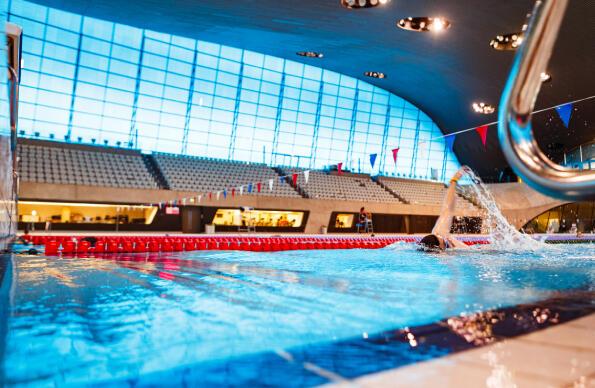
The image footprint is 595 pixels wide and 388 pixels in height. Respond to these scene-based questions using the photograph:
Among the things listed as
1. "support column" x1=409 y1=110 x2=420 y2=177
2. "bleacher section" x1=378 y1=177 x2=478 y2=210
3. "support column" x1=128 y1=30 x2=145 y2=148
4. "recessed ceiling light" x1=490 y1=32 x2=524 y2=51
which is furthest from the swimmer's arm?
"support column" x1=409 y1=110 x2=420 y2=177

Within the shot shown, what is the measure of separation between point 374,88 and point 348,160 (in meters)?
6.92

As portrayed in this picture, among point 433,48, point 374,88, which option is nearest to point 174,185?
point 433,48

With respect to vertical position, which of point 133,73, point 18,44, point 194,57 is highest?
point 194,57

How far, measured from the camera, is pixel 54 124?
28.4 meters

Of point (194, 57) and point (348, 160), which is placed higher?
point (194, 57)

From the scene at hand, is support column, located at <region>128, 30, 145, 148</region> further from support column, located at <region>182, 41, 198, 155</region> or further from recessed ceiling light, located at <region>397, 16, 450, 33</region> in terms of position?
recessed ceiling light, located at <region>397, 16, 450, 33</region>

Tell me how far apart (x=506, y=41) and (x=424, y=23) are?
4.96m

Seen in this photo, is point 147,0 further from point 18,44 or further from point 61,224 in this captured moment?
point 18,44

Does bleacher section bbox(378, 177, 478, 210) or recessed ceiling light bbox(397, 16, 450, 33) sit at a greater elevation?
recessed ceiling light bbox(397, 16, 450, 33)

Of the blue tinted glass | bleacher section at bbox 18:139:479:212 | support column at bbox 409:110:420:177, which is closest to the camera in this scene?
bleacher section at bbox 18:139:479:212

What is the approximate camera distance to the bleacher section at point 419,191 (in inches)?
1526

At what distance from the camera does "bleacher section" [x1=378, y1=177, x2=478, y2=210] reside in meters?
38.8

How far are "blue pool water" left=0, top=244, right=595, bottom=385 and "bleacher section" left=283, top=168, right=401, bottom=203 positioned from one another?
2563 centimetres

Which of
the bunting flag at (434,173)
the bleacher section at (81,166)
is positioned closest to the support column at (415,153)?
the bunting flag at (434,173)
